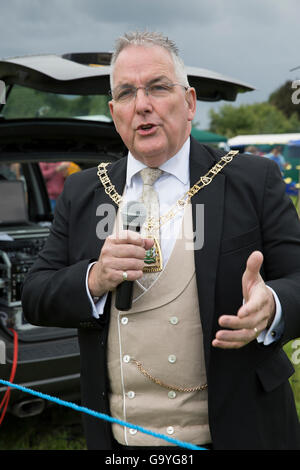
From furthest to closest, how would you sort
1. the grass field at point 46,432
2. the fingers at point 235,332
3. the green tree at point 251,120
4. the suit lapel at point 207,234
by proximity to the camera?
the green tree at point 251,120 < the grass field at point 46,432 < the suit lapel at point 207,234 < the fingers at point 235,332

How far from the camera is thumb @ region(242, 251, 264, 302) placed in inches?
51.5

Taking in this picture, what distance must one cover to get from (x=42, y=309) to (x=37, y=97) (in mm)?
2841

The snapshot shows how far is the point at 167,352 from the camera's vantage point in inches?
65.1

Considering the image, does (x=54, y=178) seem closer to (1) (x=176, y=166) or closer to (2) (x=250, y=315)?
(1) (x=176, y=166)

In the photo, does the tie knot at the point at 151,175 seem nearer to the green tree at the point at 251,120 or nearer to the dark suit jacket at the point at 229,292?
the dark suit jacket at the point at 229,292

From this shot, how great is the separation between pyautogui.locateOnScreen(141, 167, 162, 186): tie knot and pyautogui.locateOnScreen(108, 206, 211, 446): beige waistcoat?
0.16 metres

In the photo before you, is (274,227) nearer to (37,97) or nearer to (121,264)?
(121,264)

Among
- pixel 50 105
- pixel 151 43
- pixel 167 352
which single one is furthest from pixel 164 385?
pixel 50 105

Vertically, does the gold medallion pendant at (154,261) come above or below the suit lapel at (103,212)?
below

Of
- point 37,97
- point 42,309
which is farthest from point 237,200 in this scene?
point 37,97

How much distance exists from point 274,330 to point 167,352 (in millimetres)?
347

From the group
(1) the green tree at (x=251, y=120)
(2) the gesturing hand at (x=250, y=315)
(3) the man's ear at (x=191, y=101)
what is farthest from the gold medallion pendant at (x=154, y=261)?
(1) the green tree at (x=251, y=120)

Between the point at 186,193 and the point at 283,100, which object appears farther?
the point at 283,100

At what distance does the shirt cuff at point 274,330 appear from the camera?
1462mm
